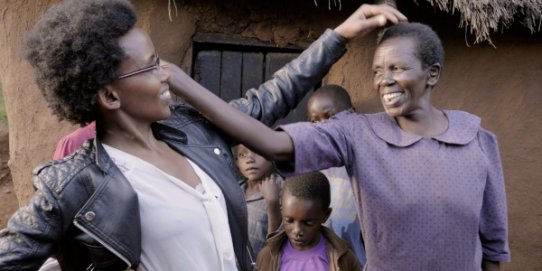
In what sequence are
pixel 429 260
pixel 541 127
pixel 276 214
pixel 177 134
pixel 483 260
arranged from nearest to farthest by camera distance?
pixel 177 134, pixel 429 260, pixel 483 260, pixel 276 214, pixel 541 127

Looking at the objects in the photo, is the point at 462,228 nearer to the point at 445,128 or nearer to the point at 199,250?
the point at 445,128

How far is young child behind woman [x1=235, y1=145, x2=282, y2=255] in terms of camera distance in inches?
156

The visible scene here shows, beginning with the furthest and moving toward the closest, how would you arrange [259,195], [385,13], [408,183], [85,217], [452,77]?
1. [452,77]
2. [259,195]
3. [385,13]
4. [408,183]
5. [85,217]

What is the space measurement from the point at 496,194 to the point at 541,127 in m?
1.84

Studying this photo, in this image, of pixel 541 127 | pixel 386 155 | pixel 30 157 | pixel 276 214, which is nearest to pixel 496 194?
pixel 386 155

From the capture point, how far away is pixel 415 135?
101 inches

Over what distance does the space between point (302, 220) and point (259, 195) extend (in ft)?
1.87

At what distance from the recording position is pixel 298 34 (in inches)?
174

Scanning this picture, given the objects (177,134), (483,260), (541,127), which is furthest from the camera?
(541,127)

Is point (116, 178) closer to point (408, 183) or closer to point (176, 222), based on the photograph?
point (176, 222)

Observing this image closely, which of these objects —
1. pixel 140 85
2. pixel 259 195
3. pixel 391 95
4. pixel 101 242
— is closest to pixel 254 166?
pixel 259 195

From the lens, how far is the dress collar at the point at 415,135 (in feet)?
8.38

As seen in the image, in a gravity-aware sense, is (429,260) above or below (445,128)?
below

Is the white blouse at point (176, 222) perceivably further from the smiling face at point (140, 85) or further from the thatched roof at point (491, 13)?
the thatched roof at point (491, 13)
